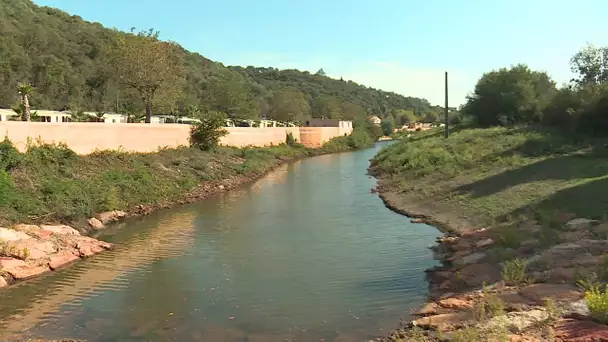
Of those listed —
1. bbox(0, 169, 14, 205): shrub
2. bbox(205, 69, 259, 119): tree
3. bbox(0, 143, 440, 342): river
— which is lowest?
bbox(0, 143, 440, 342): river

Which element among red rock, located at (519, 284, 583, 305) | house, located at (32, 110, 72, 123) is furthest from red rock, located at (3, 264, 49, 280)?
house, located at (32, 110, 72, 123)

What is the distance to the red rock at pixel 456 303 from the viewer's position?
1133cm

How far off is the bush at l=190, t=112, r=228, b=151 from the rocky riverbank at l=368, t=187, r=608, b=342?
3400 cm

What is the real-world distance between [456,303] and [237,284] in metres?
6.43

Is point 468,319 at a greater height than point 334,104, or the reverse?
point 334,104

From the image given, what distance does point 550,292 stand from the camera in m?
10.8

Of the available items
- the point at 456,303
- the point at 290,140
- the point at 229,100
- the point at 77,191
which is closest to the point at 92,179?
the point at 77,191

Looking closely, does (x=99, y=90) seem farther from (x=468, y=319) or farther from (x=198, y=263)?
(x=468, y=319)

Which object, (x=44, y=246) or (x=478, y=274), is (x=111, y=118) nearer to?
(x=44, y=246)

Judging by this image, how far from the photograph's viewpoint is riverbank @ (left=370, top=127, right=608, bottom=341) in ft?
30.2

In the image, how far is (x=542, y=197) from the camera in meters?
21.8

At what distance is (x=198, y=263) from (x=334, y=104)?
12543 centimetres

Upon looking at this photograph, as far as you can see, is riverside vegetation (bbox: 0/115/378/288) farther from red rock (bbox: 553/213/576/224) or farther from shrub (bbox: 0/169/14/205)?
red rock (bbox: 553/213/576/224)

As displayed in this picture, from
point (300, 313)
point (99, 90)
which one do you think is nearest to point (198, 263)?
point (300, 313)
